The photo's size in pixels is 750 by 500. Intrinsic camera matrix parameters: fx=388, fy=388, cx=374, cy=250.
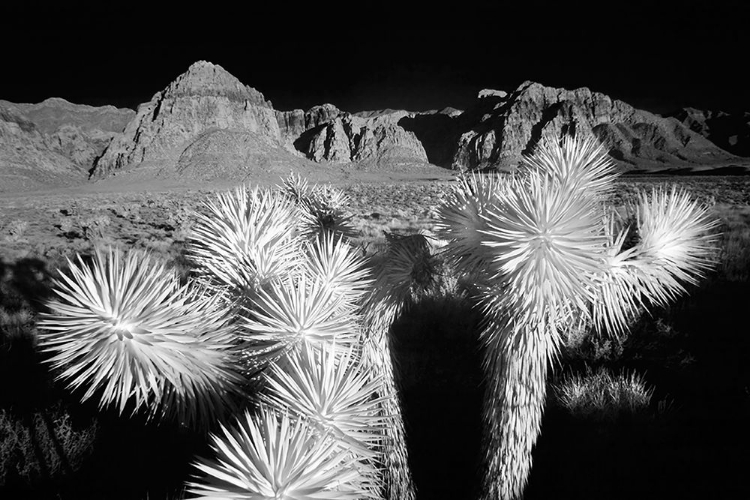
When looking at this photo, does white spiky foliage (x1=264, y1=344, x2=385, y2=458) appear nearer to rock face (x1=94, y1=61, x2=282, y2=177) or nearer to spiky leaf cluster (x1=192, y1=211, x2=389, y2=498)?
spiky leaf cluster (x1=192, y1=211, x2=389, y2=498)

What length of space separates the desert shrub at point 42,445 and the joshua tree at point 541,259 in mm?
3324

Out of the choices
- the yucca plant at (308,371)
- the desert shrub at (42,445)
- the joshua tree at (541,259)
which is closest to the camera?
the yucca plant at (308,371)

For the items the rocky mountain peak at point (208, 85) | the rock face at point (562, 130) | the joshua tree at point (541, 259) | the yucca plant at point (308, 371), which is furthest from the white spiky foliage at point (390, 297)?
the rocky mountain peak at point (208, 85)

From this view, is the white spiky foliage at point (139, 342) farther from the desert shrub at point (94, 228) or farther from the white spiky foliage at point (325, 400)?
the desert shrub at point (94, 228)

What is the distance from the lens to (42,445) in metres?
3.25

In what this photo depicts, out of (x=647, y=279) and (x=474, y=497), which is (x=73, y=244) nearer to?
(x=474, y=497)

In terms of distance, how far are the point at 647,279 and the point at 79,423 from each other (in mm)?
4754

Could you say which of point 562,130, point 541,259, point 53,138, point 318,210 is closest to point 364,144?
point 562,130

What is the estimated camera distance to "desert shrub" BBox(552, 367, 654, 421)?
12.2 feet

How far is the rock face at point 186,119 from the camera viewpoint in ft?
300

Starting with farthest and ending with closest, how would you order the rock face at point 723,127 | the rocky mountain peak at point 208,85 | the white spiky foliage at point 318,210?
the rock face at point 723,127 < the rocky mountain peak at point 208,85 < the white spiky foliage at point 318,210

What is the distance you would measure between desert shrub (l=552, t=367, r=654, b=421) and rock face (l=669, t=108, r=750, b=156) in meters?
148

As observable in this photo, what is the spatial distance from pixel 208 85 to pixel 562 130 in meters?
109

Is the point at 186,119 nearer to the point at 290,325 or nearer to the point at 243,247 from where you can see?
the point at 243,247
